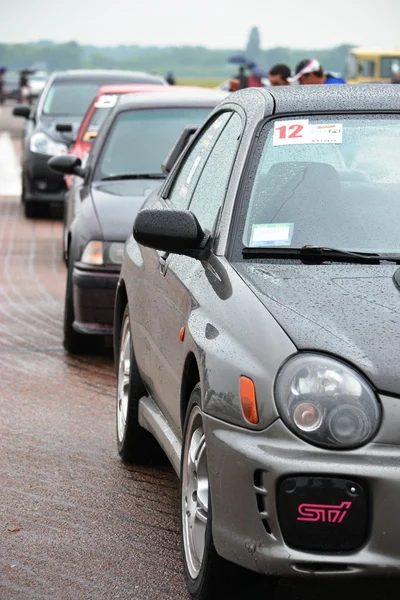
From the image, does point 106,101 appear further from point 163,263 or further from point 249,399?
point 249,399

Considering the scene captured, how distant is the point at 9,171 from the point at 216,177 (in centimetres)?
2194

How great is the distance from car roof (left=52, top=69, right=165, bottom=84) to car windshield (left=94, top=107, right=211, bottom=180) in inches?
207

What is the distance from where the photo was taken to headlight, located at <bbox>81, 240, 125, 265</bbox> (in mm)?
8742

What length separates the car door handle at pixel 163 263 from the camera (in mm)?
5359

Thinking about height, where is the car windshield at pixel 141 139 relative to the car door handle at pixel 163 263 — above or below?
below

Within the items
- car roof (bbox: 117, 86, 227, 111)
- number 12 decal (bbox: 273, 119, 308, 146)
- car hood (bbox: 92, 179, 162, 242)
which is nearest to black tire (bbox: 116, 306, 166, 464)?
number 12 decal (bbox: 273, 119, 308, 146)

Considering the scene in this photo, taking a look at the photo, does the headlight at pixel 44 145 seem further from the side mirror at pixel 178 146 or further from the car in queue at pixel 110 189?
the side mirror at pixel 178 146

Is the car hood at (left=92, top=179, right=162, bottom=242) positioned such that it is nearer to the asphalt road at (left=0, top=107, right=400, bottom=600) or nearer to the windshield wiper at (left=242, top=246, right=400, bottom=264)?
the asphalt road at (left=0, top=107, right=400, bottom=600)

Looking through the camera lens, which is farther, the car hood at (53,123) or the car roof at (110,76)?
the car hood at (53,123)

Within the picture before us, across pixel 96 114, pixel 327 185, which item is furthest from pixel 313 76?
pixel 327 185

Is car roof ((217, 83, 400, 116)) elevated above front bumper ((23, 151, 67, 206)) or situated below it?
above

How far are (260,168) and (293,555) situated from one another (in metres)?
1.64

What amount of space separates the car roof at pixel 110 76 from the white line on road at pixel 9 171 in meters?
4.40

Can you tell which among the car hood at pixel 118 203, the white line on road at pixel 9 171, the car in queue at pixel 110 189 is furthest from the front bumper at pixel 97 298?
the white line on road at pixel 9 171
